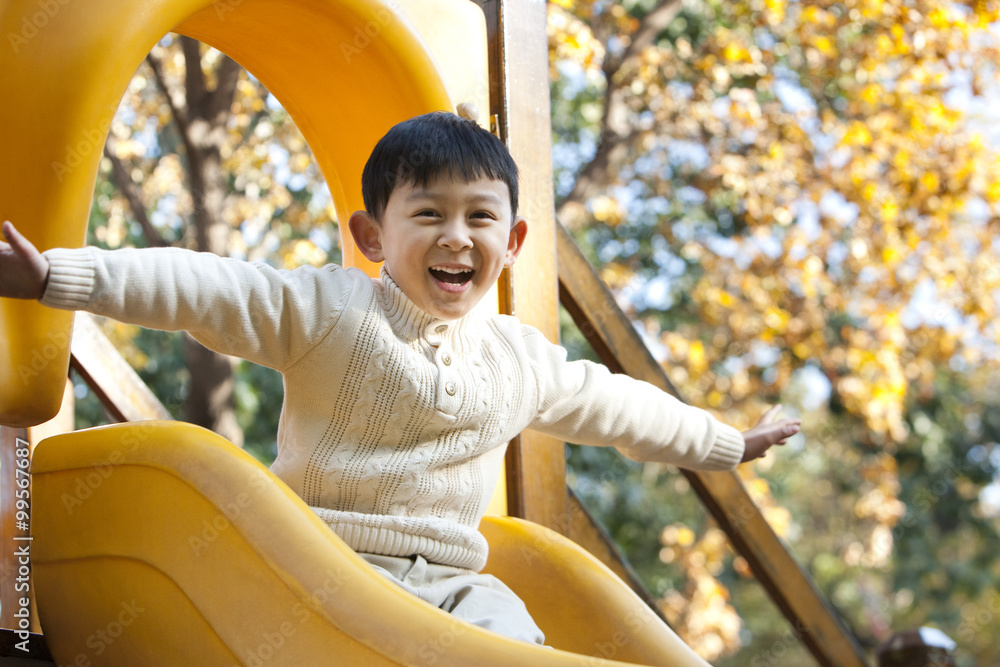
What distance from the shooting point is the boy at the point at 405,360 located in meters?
A: 1.23

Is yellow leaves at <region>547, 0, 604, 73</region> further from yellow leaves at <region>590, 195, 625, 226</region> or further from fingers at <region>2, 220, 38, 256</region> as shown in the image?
fingers at <region>2, 220, 38, 256</region>

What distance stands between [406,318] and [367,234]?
141 mm

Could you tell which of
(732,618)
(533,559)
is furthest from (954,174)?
(533,559)

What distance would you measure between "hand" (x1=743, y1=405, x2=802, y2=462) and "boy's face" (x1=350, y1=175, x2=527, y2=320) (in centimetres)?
58

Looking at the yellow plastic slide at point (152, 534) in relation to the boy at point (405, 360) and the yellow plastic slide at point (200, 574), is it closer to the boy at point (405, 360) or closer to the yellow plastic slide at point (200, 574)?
→ the yellow plastic slide at point (200, 574)

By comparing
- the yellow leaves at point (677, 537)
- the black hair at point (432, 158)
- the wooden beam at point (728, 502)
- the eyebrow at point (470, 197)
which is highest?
the black hair at point (432, 158)

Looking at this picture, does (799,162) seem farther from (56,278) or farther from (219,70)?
(56,278)

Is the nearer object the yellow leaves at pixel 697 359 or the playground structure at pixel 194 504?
the playground structure at pixel 194 504

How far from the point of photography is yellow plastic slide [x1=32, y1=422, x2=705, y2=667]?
105 cm

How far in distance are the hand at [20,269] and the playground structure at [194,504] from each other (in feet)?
0.77

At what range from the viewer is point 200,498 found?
109 cm

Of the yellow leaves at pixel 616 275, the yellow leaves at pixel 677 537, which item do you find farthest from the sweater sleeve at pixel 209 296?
the yellow leaves at pixel 677 537

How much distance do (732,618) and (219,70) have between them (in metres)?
3.73

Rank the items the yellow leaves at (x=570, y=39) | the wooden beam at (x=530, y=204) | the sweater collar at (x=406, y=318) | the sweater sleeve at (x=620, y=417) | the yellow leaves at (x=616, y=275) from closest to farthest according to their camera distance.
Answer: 1. the sweater collar at (x=406, y=318)
2. the sweater sleeve at (x=620, y=417)
3. the wooden beam at (x=530, y=204)
4. the yellow leaves at (x=570, y=39)
5. the yellow leaves at (x=616, y=275)
